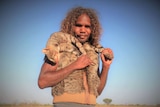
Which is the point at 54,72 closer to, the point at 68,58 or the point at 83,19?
the point at 68,58

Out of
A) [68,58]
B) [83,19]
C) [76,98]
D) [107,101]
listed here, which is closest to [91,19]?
[83,19]

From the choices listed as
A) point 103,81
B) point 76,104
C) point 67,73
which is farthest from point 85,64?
point 103,81

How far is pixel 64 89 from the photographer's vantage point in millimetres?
2395

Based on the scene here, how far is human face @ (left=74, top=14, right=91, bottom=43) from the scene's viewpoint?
263cm

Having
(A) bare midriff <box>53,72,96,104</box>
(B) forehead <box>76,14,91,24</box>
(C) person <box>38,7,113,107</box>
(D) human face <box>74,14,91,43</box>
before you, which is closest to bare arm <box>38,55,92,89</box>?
(C) person <box>38,7,113,107</box>

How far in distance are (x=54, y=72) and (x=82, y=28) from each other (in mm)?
549

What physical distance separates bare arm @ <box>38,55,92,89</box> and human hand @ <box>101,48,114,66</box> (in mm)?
384

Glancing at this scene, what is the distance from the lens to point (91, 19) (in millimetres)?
2777

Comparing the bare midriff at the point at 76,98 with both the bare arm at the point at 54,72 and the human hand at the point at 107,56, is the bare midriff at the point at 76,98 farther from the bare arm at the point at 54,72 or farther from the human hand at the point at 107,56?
the human hand at the point at 107,56

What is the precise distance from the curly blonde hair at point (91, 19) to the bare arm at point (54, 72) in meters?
0.43

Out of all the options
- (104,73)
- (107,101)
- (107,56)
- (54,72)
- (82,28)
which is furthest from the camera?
(107,101)

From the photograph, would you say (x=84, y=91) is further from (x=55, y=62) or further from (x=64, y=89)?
(x=55, y=62)

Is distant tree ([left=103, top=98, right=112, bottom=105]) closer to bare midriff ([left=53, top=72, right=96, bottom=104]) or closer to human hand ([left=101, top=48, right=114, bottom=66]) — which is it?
human hand ([left=101, top=48, right=114, bottom=66])

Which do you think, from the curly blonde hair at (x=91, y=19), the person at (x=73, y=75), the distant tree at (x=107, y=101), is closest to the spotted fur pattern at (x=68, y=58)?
the person at (x=73, y=75)
